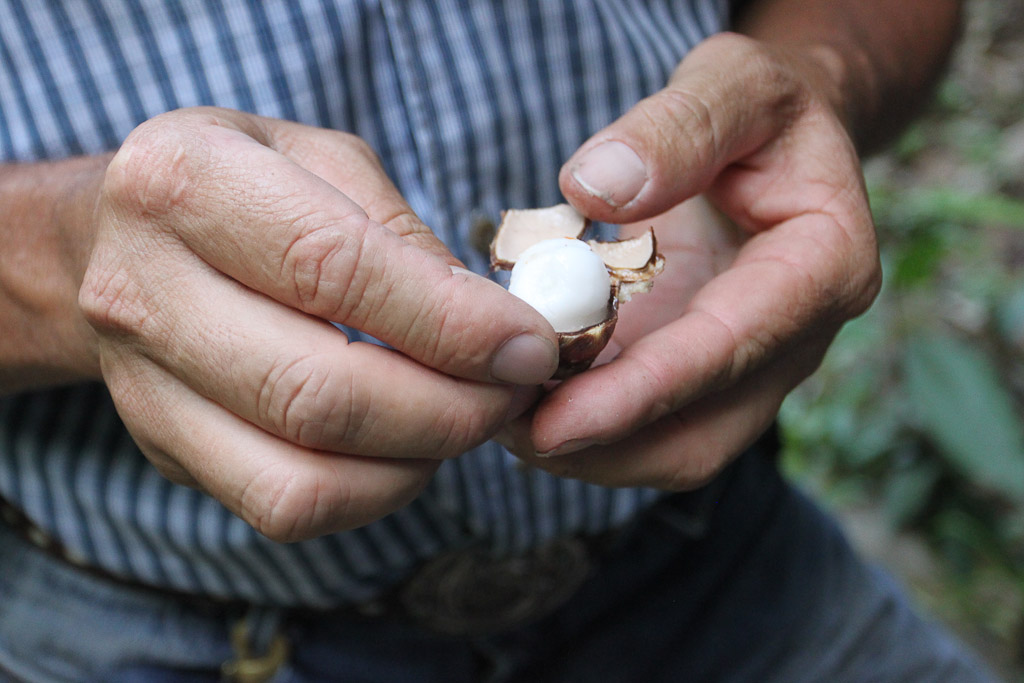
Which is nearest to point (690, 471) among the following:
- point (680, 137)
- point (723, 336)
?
point (723, 336)

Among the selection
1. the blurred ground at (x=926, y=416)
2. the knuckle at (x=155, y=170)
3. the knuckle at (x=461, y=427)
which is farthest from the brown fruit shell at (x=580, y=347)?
the blurred ground at (x=926, y=416)

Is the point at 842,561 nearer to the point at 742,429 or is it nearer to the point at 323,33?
the point at 742,429

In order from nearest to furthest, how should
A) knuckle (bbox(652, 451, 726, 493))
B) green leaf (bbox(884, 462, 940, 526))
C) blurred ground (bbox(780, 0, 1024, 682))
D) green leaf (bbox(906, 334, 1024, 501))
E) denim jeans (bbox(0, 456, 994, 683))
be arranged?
knuckle (bbox(652, 451, 726, 493)) < denim jeans (bbox(0, 456, 994, 683)) < green leaf (bbox(906, 334, 1024, 501)) < blurred ground (bbox(780, 0, 1024, 682)) < green leaf (bbox(884, 462, 940, 526))

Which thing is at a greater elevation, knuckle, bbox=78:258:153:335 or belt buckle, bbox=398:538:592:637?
knuckle, bbox=78:258:153:335

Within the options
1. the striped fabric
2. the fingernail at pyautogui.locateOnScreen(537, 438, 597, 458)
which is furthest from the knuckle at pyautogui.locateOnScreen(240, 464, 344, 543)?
the striped fabric

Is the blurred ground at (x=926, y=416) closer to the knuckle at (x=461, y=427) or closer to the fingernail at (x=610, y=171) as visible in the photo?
the fingernail at (x=610, y=171)

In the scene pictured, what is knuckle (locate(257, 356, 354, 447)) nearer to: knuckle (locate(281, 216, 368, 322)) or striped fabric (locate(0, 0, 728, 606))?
knuckle (locate(281, 216, 368, 322))
